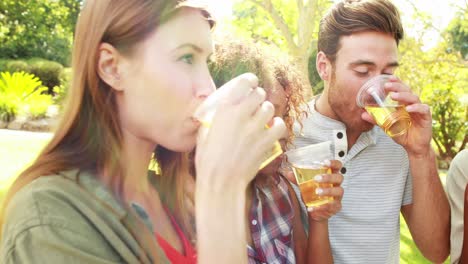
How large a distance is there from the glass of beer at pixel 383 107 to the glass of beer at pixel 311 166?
0.46 meters

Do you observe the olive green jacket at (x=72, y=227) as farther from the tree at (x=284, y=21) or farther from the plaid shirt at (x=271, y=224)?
the tree at (x=284, y=21)

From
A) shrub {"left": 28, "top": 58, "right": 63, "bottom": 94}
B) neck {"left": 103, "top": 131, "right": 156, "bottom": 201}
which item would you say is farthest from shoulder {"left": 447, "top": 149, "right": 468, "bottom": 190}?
shrub {"left": 28, "top": 58, "right": 63, "bottom": 94}

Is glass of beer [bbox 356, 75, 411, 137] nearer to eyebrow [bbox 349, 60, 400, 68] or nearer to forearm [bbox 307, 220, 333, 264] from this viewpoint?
eyebrow [bbox 349, 60, 400, 68]

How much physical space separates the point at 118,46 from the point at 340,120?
1.63 meters

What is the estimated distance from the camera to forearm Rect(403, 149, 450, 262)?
232 cm

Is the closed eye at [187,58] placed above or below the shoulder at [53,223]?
above

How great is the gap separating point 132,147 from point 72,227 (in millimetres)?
401

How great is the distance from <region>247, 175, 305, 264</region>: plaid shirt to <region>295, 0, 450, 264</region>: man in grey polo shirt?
1.58ft

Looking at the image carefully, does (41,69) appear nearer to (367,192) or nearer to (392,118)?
(367,192)

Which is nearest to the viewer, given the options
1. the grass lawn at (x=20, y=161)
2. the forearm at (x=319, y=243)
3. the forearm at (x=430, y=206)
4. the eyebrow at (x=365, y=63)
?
the forearm at (x=319, y=243)

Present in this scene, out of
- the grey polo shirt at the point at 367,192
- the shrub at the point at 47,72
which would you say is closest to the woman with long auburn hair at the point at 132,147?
the grey polo shirt at the point at 367,192

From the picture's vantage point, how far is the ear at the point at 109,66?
48.9 inches

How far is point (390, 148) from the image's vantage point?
2561mm

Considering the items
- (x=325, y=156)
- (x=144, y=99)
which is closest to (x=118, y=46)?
(x=144, y=99)
